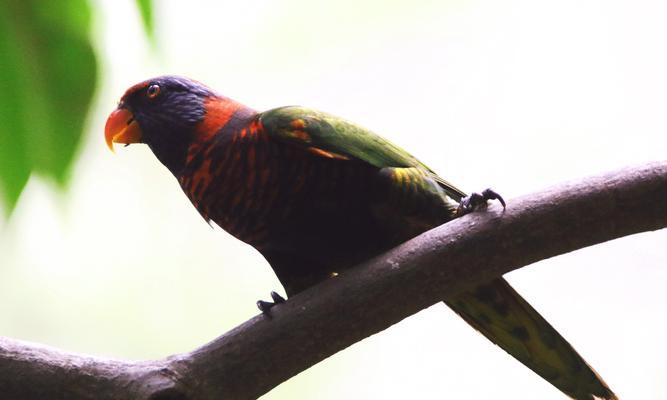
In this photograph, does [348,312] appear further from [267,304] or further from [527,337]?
[527,337]

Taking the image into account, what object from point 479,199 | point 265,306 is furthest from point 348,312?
point 479,199

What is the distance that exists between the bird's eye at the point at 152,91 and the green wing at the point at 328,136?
348 mm

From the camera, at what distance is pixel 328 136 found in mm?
2004

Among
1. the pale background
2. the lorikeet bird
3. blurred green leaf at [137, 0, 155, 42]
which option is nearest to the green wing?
the lorikeet bird

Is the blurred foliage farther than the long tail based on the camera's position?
No

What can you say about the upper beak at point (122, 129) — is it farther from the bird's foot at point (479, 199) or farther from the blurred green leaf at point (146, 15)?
the bird's foot at point (479, 199)

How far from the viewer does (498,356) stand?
10.1 ft

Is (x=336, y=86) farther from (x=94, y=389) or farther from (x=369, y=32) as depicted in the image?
(x=94, y=389)

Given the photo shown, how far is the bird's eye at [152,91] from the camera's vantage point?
2.20 metres

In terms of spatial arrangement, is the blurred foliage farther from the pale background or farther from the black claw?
the pale background

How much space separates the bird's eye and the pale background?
71 centimetres

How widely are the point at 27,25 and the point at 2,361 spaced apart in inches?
30.3

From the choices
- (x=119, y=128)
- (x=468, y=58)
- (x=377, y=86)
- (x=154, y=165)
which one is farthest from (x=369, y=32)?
(x=119, y=128)

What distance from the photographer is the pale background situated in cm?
300
